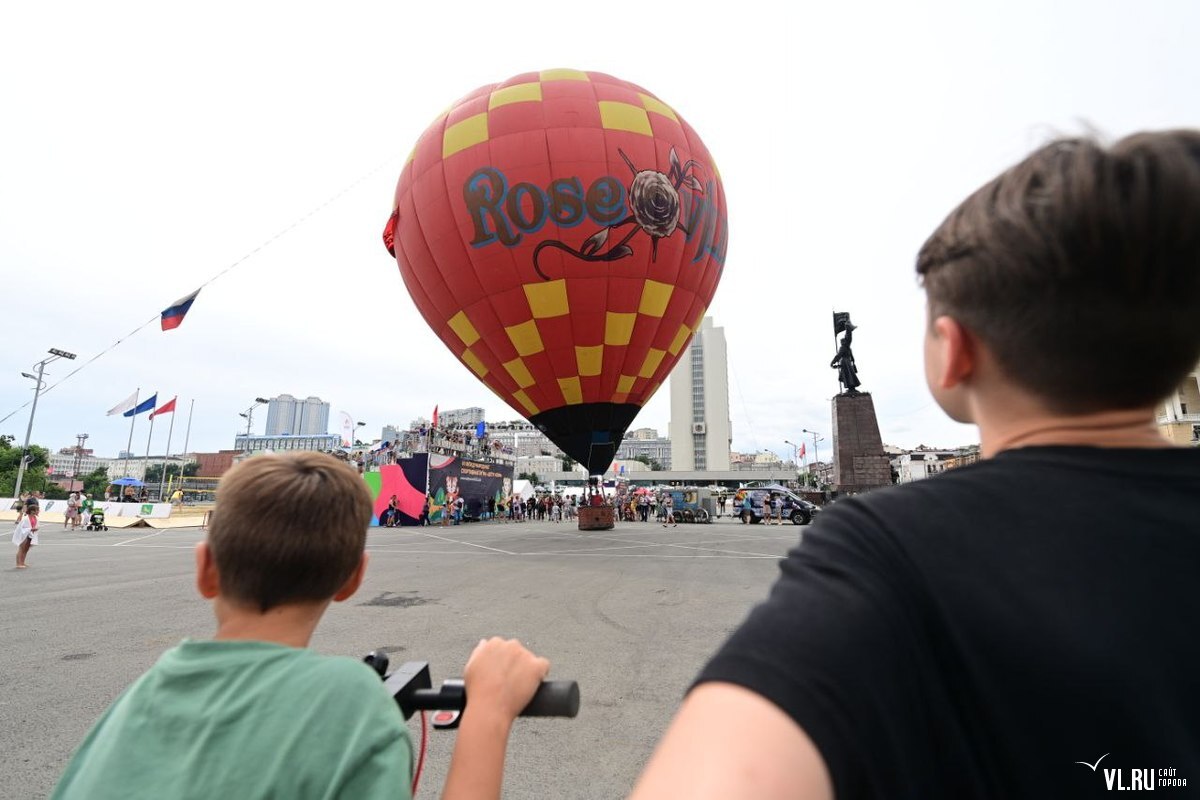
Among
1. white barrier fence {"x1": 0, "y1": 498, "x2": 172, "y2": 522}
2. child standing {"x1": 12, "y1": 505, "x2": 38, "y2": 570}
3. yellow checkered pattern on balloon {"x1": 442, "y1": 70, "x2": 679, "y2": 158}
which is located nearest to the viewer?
child standing {"x1": 12, "y1": 505, "x2": 38, "y2": 570}

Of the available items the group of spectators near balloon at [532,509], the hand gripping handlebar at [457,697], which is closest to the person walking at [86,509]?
the group of spectators near balloon at [532,509]

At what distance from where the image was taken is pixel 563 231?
40.3 ft

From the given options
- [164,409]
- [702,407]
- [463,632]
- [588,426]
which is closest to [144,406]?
[164,409]

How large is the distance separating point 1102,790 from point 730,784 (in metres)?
0.47

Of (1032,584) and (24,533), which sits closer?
(1032,584)

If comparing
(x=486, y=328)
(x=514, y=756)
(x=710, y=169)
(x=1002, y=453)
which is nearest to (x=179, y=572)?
(x=486, y=328)

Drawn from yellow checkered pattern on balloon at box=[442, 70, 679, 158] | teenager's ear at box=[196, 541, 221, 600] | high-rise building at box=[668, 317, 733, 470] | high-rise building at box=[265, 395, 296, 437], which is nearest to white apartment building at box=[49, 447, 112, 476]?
high-rise building at box=[265, 395, 296, 437]

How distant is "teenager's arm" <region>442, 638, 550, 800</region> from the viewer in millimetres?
962

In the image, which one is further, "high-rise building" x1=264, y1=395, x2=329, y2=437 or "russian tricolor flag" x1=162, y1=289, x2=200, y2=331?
"high-rise building" x1=264, y1=395, x2=329, y2=437

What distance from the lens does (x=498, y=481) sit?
3303 centimetres

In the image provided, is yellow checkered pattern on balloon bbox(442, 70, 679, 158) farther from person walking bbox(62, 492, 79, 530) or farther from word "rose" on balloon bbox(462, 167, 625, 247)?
person walking bbox(62, 492, 79, 530)

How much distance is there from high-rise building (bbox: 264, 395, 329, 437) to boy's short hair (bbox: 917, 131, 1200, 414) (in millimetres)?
153922

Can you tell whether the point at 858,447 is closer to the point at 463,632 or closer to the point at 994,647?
the point at 463,632

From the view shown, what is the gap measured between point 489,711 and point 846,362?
21647mm
